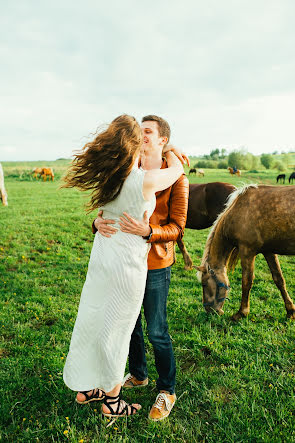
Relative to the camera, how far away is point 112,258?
2.04m

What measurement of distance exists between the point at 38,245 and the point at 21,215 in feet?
12.5

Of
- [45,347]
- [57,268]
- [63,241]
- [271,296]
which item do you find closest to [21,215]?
[63,241]

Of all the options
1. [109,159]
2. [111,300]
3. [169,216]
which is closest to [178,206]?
[169,216]

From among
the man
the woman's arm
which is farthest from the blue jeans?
the woman's arm

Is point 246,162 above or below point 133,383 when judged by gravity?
above

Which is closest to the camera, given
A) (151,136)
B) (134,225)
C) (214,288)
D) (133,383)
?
(134,225)

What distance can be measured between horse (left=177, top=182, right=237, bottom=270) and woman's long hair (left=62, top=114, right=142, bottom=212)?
4942mm

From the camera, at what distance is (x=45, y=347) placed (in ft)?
11.3

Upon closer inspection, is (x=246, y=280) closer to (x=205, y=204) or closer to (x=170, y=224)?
(x=170, y=224)

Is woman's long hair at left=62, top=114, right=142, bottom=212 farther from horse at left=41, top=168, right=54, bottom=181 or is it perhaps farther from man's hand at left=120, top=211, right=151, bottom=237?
horse at left=41, top=168, right=54, bottom=181

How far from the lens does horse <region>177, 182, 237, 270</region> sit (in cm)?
681

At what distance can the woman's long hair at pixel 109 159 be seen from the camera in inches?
72.9

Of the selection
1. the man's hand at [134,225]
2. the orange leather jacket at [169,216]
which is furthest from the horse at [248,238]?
the man's hand at [134,225]

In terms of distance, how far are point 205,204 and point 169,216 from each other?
485cm
